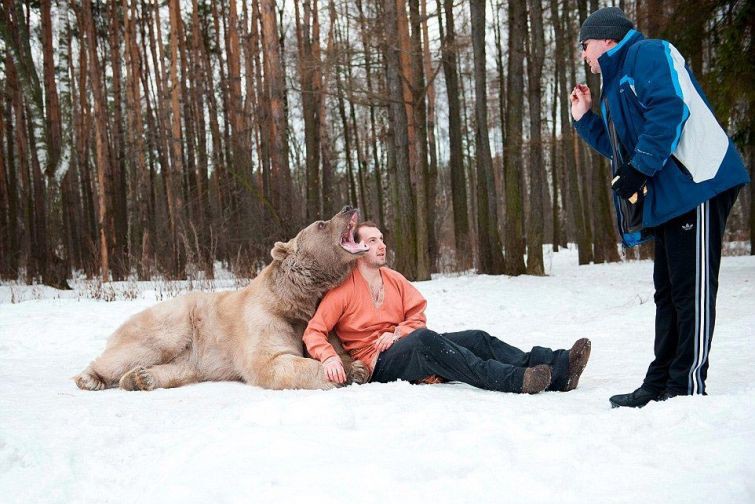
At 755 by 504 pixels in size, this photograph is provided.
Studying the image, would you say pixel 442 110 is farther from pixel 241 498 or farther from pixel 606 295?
pixel 241 498

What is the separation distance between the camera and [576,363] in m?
3.86

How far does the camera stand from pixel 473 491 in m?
2.06

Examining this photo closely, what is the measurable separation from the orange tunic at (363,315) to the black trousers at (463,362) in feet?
0.67

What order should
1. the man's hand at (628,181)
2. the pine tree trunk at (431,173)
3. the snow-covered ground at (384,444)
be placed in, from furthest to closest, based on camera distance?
the pine tree trunk at (431,173) < the man's hand at (628,181) < the snow-covered ground at (384,444)

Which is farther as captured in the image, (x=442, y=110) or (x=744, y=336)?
(x=442, y=110)

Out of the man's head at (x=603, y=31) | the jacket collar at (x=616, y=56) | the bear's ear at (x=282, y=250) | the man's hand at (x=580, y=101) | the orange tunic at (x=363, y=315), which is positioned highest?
the man's head at (x=603, y=31)

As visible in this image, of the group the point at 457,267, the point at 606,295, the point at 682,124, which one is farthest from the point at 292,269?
the point at 457,267

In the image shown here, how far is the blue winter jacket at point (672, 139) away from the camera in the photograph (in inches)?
117

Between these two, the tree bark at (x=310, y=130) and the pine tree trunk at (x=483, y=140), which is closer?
the pine tree trunk at (x=483, y=140)

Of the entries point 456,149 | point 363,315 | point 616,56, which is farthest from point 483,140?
point 616,56

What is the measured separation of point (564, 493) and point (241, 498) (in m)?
1.10

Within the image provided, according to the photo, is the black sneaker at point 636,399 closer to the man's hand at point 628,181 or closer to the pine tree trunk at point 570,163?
the man's hand at point 628,181

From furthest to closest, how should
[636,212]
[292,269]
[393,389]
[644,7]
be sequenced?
[644,7]
[292,269]
[393,389]
[636,212]

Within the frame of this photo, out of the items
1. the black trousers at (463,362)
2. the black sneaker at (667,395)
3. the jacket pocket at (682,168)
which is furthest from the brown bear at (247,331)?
the jacket pocket at (682,168)
